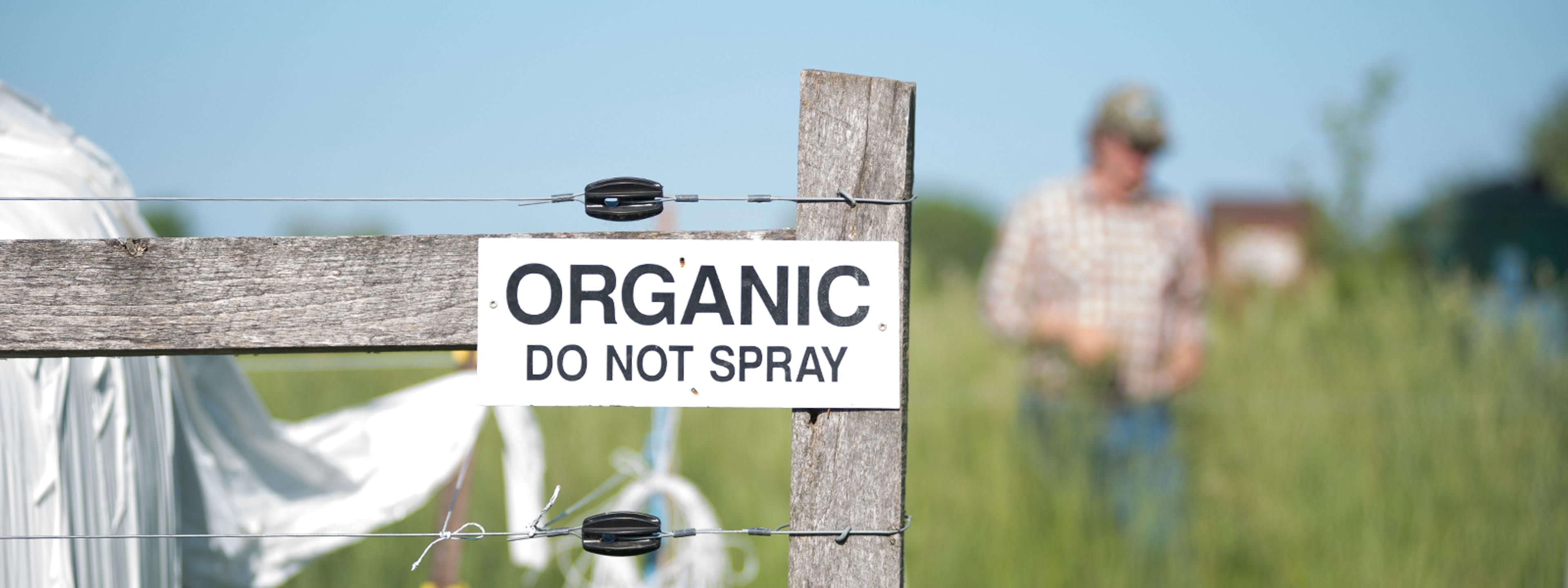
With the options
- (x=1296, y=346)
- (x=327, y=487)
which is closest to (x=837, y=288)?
(x=327, y=487)

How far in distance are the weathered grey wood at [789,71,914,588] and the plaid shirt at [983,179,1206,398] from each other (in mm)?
2163

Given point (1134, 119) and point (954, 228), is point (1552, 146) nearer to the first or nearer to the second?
point (954, 228)

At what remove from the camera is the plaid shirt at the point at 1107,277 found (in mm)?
3191

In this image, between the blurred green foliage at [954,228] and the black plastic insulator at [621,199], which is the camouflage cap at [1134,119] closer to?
the black plastic insulator at [621,199]

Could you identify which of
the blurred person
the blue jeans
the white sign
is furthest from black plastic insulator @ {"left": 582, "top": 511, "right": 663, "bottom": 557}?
the blue jeans

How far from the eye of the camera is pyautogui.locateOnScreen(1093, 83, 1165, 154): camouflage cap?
3182 millimetres

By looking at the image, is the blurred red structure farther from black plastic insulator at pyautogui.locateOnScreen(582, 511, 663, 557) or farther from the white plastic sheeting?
black plastic insulator at pyautogui.locateOnScreen(582, 511, 663, 557)

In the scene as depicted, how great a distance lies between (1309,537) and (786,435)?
2009mm

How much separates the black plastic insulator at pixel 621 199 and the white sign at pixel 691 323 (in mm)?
52

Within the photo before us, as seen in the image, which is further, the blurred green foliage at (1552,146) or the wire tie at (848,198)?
the blurred green foliage at (1552,146)

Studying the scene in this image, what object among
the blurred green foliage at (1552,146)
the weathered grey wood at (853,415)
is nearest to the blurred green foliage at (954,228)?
the blurred green foliage at (1552,146)

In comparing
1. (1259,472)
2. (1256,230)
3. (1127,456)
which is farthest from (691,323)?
(1256,230)

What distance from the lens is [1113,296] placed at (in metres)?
3.19

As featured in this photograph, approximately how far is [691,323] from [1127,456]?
8.36 ft
